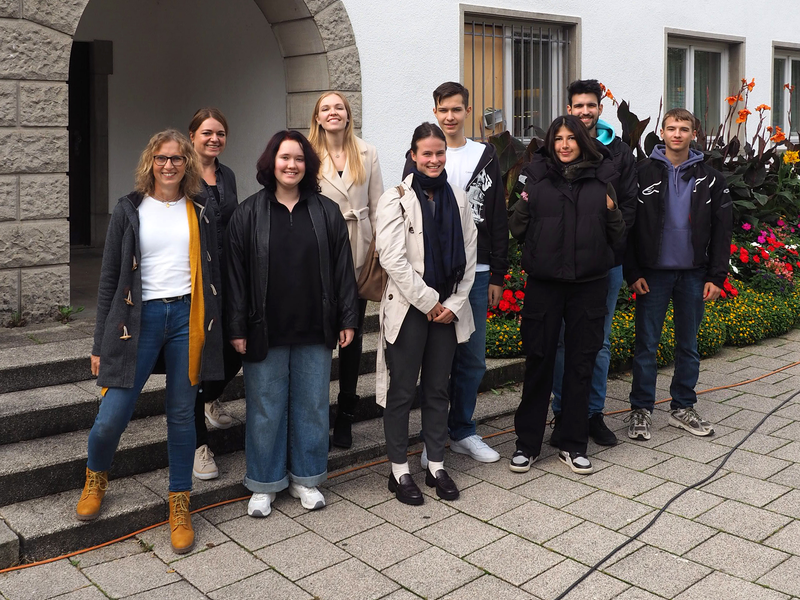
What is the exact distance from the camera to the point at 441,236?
459cm

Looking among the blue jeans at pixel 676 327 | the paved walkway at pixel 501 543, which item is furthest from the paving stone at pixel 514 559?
the blue jeans at pixel 676 327

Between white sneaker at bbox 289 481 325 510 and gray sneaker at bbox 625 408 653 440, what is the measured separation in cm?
207

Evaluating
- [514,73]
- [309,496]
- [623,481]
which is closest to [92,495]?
[309,496]

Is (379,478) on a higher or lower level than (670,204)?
lower

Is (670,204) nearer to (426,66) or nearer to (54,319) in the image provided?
(426,66)

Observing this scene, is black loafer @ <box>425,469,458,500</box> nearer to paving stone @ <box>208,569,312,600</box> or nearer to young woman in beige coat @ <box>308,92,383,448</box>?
young woman in beige coat @ <box>308,92,383,448</box>

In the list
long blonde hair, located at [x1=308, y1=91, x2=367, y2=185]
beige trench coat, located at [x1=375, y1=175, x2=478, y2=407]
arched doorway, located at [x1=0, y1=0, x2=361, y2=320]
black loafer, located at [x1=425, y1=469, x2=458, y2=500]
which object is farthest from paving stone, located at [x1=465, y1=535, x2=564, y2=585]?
arched doorway, located at [x1=0, y1=0, x2=361, y2=320]

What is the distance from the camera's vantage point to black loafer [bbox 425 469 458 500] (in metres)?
4.57

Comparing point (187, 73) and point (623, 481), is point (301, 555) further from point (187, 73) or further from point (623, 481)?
point (187, 73)

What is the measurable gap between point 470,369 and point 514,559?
4.58ft

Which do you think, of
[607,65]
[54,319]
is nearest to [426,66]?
[607,65]

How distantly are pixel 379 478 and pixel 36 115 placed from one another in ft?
10.8

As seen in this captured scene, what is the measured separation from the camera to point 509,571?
3.80 m

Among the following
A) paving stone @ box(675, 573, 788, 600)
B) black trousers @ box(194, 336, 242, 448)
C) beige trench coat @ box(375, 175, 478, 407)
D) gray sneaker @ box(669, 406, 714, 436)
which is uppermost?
beige trench coat @ box(375, 175, 478, 407)
